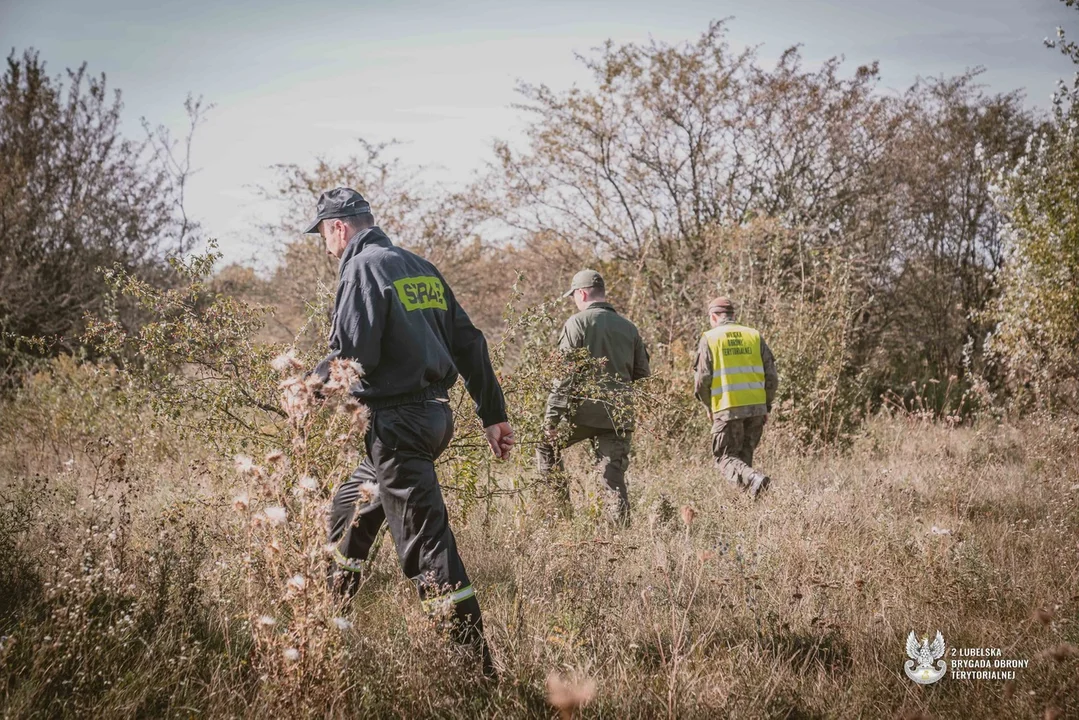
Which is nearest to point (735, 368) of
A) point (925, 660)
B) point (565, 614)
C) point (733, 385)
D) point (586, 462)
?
point (733, 385)

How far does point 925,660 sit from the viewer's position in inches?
113

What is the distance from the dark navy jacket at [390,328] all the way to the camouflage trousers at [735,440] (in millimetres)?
3751

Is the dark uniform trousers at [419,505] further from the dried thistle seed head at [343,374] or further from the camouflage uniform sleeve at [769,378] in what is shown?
the camouflage uniform sleeve at [769,378]

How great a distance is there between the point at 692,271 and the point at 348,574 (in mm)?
8498

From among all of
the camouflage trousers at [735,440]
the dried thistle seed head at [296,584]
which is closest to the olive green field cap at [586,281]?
the camouflage trousers at [735,440]

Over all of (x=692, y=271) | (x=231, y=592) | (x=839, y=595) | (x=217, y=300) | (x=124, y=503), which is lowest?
(x=839, y=595)

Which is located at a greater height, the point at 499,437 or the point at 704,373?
the point at 704,373

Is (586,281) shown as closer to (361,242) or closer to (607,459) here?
(607,459)

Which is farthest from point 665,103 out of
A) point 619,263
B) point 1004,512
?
point 1004,512

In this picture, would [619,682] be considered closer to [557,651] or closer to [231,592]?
[557,651]

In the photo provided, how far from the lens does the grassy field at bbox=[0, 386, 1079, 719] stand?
238 centimetres

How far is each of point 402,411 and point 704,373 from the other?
4.02 m

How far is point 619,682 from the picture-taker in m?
2.55

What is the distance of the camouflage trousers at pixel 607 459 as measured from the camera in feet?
16.1
